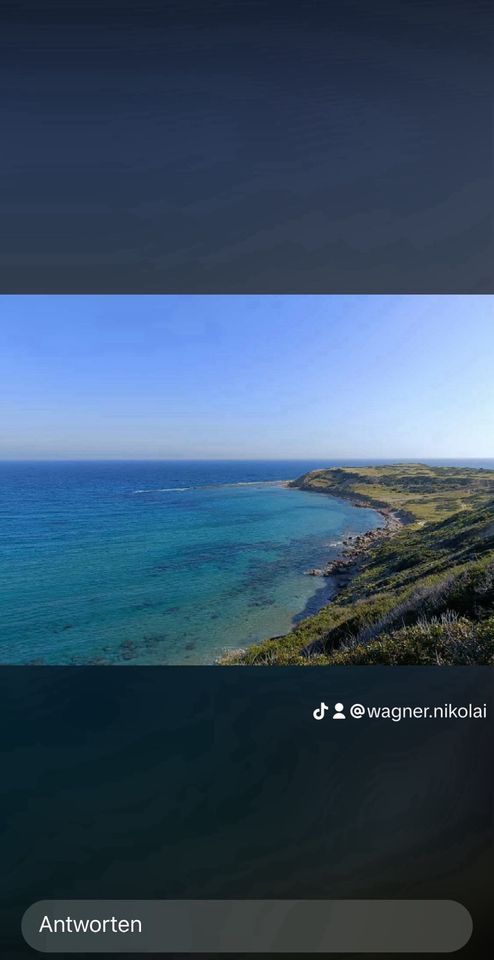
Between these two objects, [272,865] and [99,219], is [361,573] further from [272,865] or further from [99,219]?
[99,219]

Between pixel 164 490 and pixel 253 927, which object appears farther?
pixel 164 490

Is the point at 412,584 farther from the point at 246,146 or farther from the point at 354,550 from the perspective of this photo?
the point at 246,146

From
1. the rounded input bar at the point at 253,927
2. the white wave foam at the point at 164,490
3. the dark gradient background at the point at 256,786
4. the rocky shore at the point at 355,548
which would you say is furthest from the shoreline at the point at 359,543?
the rounded input bar at the point at 253,927

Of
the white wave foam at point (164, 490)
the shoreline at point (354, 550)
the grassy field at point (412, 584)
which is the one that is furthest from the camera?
the white wave foam at point (164, 490)

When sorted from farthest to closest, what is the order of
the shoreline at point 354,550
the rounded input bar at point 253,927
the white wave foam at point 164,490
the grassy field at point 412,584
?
1. the white wave foam at point 164,490
2. the shoreline at point 354,550
3. the grassy field at point 412,584
4. the rounded input bar at point 253,927

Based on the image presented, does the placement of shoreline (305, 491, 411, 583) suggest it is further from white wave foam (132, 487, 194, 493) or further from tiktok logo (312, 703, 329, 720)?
white wave foam (132, 487, 194, 493)

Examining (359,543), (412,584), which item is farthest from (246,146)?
(412,584)

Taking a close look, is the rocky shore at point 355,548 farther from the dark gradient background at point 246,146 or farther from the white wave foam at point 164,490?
the dark gradient background at point 246,146

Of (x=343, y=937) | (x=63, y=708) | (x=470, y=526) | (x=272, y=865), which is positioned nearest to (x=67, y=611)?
(x=63, y=708)
